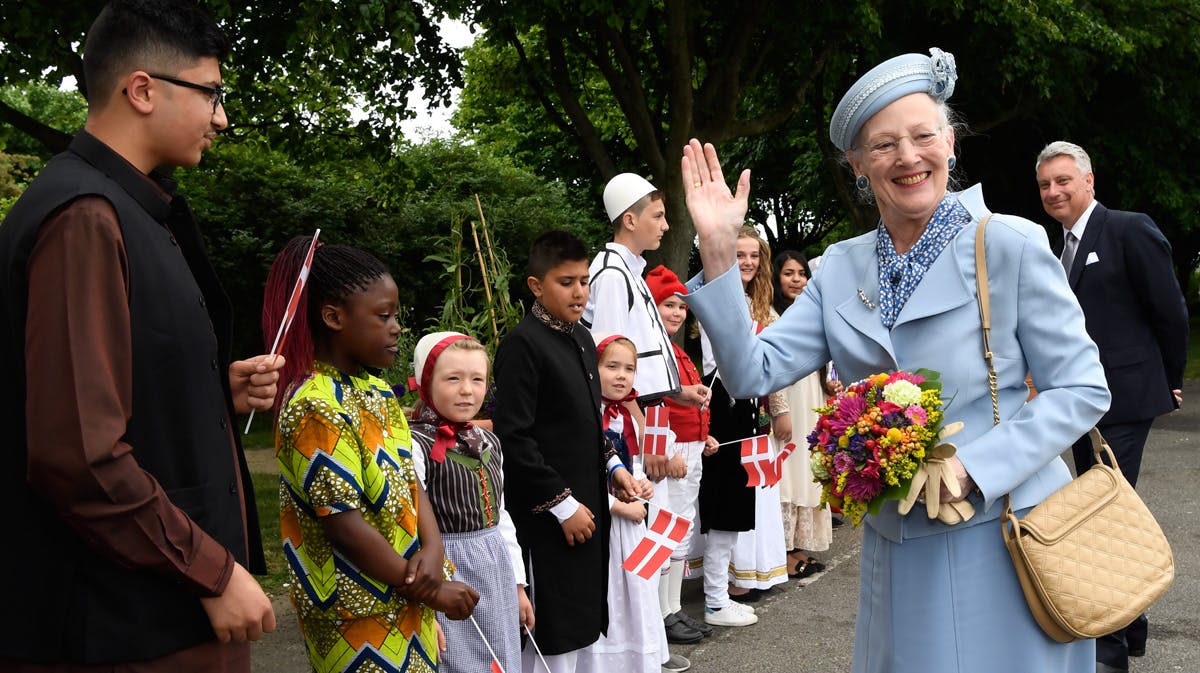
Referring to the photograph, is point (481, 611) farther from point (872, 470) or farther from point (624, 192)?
point (624, 192)

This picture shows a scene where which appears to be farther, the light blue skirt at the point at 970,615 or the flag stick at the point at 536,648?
the flag stick at the point at 536,648

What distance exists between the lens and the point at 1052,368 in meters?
2.62

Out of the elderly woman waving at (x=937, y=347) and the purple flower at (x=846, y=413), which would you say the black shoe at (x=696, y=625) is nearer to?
the elderly woman waving at (x=937, y=347)

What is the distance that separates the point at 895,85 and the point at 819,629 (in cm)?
430

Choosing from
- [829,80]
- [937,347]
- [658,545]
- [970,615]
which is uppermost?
[829,80]

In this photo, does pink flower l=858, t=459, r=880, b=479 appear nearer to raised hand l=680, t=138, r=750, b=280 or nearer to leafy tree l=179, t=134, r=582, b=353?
raised hand l=680, t=138, r=750, b=280

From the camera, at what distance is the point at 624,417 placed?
5371mm

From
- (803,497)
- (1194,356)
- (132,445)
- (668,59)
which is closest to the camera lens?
(132,445)

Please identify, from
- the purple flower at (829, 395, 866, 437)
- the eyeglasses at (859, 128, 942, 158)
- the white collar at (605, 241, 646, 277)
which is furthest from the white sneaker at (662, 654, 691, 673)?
the eyeglasses at (859, 128, 942, 158)

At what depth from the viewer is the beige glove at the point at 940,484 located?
100 inches

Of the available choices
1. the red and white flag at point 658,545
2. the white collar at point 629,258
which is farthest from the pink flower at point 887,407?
the white collar at point 629,258

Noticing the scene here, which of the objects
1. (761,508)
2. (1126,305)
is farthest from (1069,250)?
(761,508)

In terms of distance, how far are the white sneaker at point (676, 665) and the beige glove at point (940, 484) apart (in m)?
3.31

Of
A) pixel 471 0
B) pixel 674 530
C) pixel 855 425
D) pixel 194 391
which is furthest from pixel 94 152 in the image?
pixel 471 0
